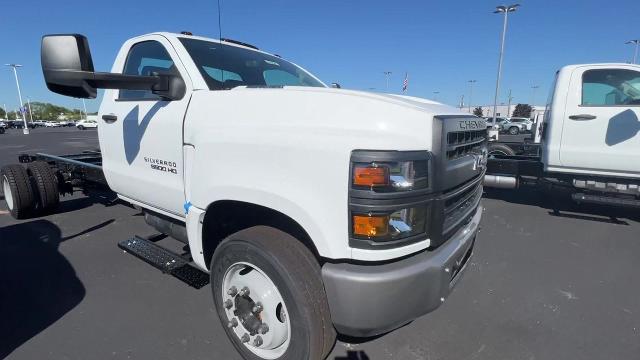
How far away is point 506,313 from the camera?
279 cm

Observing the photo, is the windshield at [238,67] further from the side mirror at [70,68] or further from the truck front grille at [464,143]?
the truck front grille at [464,143]

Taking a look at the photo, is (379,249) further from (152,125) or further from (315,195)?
(152,125)

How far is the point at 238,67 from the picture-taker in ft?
9.69

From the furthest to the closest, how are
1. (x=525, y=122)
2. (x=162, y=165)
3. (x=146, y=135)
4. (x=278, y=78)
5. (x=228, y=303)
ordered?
1. (x=525, y=122)
2. (x=278, y=78)
3. (x=146, y=135)
4. (x=162, y=165)
5. (x=228, y=303)

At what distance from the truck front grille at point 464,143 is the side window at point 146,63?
209 centimetres

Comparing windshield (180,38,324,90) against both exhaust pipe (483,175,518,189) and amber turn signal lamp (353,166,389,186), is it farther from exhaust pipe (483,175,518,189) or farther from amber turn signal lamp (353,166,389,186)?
exhaust pipe (483,175,518,189)

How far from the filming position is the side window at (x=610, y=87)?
4872 mm

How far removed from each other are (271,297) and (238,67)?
1973 mm

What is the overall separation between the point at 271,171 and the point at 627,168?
5.39m

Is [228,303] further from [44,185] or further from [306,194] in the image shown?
[44,185]

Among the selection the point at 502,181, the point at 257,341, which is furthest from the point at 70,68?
the point at 502,181

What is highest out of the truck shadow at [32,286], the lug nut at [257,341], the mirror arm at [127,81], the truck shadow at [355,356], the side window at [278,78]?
the side window at [278,78]

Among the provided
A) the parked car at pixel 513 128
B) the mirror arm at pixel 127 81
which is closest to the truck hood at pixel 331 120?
the mirror arm at pixel 127 81

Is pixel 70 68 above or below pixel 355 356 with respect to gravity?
above
